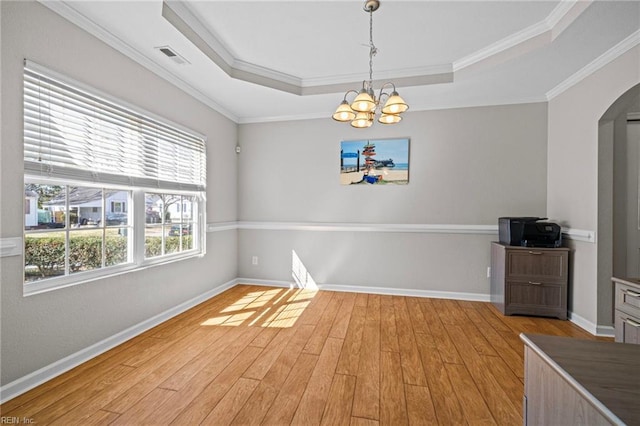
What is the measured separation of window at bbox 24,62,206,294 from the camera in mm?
1984

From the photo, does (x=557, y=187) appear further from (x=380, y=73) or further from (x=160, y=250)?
(x=160, y=250)

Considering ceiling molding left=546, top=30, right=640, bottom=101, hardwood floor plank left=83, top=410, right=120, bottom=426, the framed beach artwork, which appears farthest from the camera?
the framed beach artwork

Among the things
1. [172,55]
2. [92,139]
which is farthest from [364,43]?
[92,139]

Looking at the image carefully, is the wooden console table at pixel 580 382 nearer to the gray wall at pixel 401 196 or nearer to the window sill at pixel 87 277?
the window sill at pixel 87 277

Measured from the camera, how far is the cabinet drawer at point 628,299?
1.90 meters

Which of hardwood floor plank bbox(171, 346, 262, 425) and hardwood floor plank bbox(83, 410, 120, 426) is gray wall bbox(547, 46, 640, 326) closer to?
hardwood floor plank bbox(171, 346, 262, 425)

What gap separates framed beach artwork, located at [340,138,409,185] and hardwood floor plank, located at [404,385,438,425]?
2666 mm

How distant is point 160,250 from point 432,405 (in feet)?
9.61

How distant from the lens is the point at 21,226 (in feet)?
6.12

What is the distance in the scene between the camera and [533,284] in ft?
10.6

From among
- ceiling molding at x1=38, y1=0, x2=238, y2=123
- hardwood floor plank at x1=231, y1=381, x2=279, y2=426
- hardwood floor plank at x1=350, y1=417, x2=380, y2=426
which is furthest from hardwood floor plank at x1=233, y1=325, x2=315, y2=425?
ceiling molding at x1=38, y1=0, x2=238, y2=123

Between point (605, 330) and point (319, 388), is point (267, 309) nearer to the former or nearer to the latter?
point (319, 388)

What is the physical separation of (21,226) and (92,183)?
0.58 metres

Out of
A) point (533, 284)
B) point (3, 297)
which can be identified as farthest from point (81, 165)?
point (533, 284)
